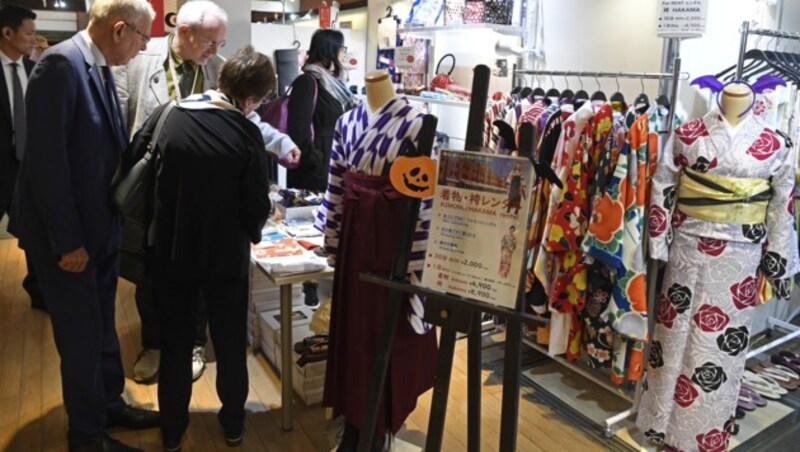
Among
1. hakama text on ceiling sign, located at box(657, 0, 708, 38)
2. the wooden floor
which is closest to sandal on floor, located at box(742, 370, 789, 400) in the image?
the wooden floor

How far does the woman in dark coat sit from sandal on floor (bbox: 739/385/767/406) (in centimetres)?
223

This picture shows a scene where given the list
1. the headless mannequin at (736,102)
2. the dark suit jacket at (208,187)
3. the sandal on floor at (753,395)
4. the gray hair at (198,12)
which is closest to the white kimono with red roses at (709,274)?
the headless mannequin at (736,102)

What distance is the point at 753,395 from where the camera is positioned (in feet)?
9.14

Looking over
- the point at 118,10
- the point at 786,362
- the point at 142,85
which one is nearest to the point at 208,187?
the point at 118,10

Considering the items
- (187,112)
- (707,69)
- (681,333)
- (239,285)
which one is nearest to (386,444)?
(239,285)

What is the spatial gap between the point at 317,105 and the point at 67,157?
138 cm

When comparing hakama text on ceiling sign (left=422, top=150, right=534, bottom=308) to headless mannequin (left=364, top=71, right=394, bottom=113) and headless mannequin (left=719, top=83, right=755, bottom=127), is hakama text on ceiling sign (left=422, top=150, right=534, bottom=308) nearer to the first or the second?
headless mannequin (left=364, top=71, right=394, bottom=113)

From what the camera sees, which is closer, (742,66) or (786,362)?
(742,66)

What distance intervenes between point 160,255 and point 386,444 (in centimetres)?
102

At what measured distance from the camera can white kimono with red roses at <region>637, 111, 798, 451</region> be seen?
6.87 ft

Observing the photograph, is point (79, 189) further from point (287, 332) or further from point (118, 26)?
point (287, 332)

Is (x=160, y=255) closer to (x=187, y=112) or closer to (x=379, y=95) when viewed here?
(x=187, y=112)

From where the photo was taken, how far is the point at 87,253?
1877 millimetres

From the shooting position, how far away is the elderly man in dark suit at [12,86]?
11.0 ft
